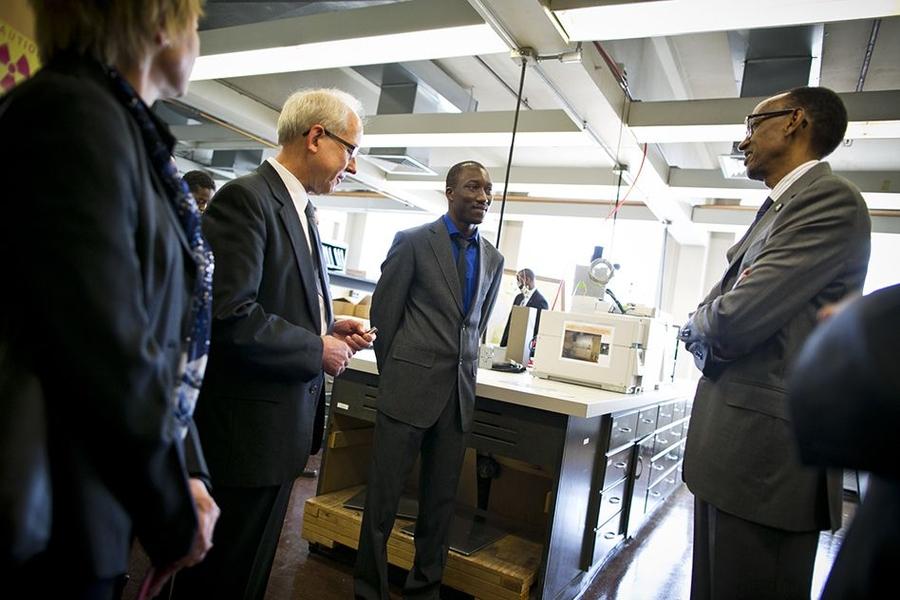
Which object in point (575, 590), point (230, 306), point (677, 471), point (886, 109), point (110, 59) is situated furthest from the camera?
point (677, 471)

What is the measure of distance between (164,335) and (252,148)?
19.8ft

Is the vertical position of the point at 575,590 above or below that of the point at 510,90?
below

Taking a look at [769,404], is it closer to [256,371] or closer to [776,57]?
[256,371]

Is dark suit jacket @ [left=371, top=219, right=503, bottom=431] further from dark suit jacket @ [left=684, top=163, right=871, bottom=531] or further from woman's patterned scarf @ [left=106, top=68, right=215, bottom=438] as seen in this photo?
woman's patterned scarf @ [left=106, top=68, right=215, bottom=438]

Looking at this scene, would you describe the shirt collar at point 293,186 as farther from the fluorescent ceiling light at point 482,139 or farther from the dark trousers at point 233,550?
the fluorescent ceiling light at point 482,139

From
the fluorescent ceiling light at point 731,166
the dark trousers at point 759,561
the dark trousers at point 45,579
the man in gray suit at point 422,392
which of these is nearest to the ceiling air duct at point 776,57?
the fluorescent ceiling light at point 731,166

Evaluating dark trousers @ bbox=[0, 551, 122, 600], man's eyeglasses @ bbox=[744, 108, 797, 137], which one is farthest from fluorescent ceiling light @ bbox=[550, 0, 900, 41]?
dark trousers @ bbox=[0, 551, 122, 600]

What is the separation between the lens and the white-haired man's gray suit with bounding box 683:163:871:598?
118cm

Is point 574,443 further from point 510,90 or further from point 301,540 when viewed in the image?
point 510,90

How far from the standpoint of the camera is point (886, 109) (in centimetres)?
304

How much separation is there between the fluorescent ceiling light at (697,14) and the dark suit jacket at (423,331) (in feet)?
4.00

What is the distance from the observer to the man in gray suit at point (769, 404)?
3.89 feet

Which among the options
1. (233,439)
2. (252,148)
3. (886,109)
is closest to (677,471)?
(886,109)

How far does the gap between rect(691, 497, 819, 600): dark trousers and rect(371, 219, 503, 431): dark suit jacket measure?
33.4 inches
